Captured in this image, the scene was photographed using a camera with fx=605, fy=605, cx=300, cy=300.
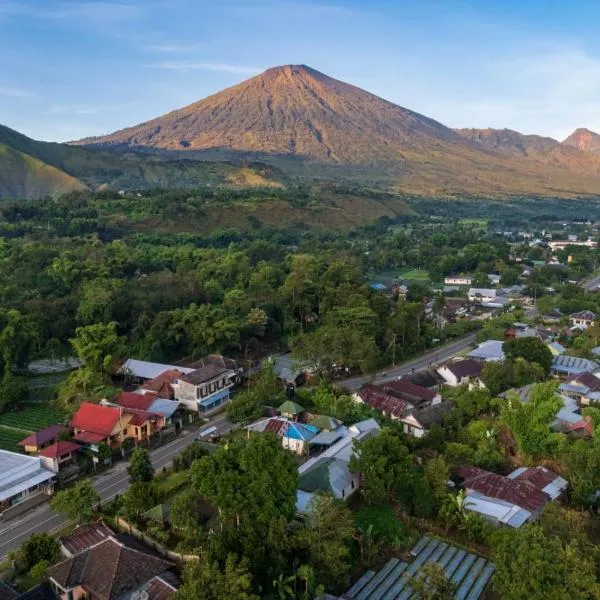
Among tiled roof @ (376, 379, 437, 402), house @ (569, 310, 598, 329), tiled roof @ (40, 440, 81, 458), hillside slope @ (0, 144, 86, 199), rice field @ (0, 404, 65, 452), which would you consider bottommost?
rice field @ (0, 404, 65, 452)

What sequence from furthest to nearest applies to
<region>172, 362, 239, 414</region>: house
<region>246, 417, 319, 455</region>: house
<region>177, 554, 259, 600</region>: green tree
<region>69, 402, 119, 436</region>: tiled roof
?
<region>172, 362, 239, 414</region>: house
<region>69, 402, 119, 436</region>: tiled roof
<region>246, 417, 319, 455</region>: house
<region>177, 554, 259, 600</region>: green tree

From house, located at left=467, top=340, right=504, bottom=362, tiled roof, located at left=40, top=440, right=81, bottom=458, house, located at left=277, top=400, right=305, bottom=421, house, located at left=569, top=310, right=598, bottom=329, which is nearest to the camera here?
tiled roof, located at left=40, top=440, right=81, bottom=458

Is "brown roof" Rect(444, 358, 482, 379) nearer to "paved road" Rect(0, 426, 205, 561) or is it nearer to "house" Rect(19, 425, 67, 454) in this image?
→ "paved road" Rect(0, 426, 205, 561)

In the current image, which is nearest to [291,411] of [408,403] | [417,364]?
[408,403]

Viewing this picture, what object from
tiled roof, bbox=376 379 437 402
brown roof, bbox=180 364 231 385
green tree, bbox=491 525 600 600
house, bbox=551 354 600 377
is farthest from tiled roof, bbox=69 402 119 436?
house, bbox=551 354 600 377

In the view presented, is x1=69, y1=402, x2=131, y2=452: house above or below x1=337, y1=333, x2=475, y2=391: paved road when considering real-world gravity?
above

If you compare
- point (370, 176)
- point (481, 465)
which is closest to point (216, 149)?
point (370, 176)

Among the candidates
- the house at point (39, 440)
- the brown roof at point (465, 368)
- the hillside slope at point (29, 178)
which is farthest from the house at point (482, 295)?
the hillside slope at point (29, 178)

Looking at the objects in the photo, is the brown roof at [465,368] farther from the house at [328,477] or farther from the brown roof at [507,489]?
the brown roof at [507,489]
